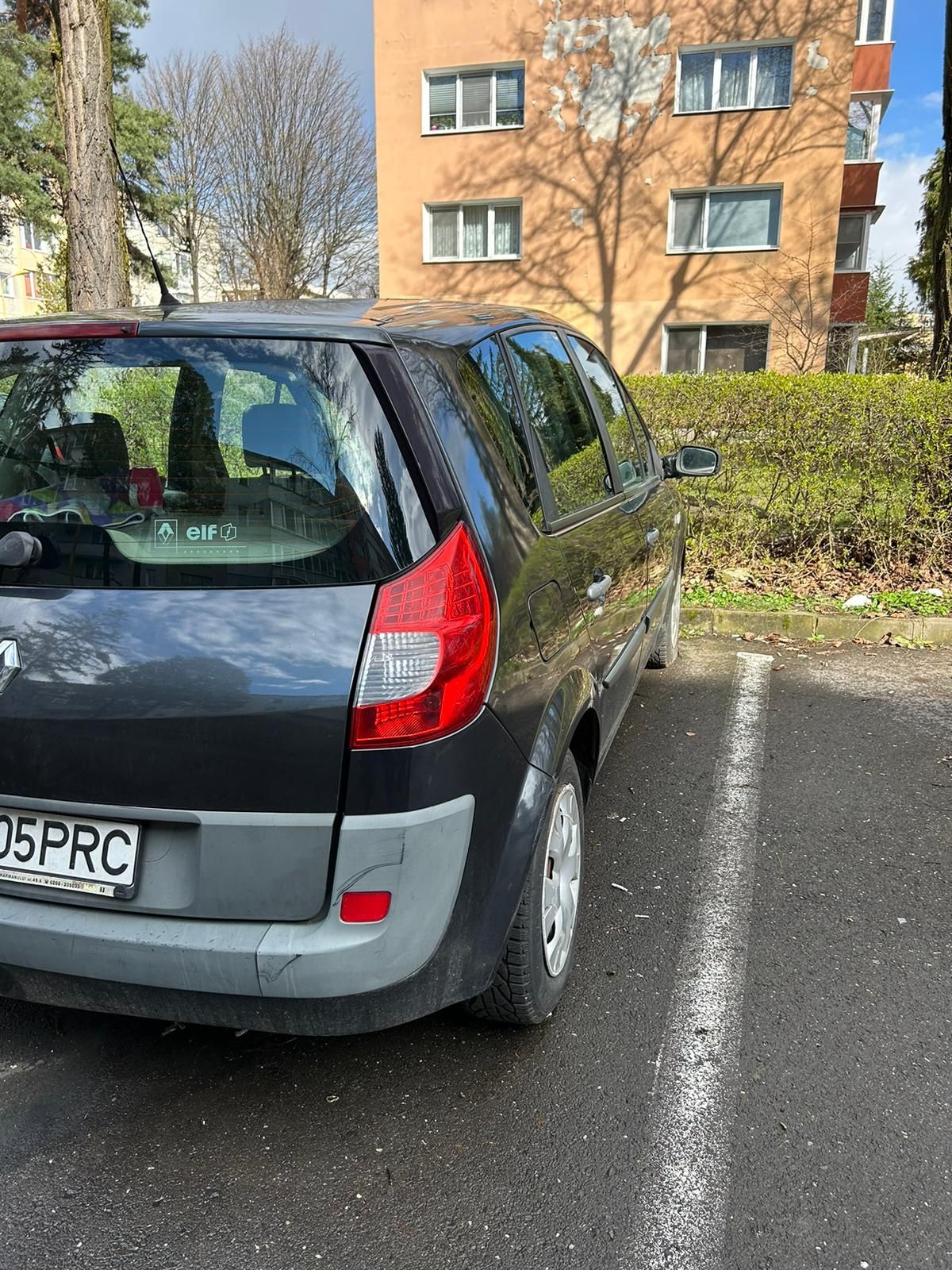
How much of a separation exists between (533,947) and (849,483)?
529cm

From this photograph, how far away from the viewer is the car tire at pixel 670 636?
5.17 metres

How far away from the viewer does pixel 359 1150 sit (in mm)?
2070

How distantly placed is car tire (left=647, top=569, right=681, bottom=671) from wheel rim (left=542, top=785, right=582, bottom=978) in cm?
254

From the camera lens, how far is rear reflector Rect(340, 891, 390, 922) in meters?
1.78

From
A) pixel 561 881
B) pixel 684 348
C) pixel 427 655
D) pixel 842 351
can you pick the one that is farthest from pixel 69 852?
pixel 684 348

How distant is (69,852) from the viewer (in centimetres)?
187

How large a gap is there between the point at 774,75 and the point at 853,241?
17.7 feet

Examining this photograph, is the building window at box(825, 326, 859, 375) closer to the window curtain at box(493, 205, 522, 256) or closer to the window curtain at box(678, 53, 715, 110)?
the window curtain at box(678, 53, 715, 110)

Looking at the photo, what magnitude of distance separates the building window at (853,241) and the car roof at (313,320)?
22604 mm

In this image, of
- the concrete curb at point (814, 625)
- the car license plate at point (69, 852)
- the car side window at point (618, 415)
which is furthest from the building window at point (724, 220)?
the car license plate at point (69, 852)

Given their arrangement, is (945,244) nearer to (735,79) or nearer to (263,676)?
(263,676)

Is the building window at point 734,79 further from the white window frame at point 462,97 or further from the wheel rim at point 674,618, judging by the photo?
the wheel rim at point 674,618

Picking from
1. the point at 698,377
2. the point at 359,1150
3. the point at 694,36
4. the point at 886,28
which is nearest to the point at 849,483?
the point at 698,377

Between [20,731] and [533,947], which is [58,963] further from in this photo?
[533,947]
